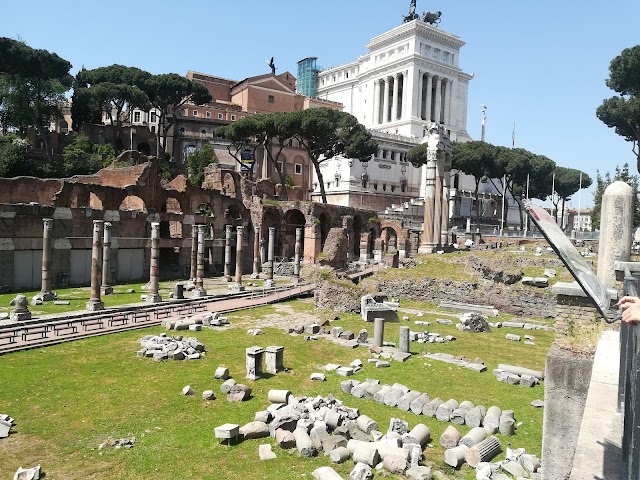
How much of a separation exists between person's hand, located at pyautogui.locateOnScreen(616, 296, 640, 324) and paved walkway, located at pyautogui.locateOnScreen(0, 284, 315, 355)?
15.6 meters

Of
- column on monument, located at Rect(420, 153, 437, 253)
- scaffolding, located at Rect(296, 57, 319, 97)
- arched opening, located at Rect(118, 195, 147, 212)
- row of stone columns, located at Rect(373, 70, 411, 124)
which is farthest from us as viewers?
scaffolding, located at Rect(296, 57, 319, 97)

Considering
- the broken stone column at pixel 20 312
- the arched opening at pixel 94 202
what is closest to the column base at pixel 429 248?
the arched opening at pixel 94 202

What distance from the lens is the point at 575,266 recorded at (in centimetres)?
396

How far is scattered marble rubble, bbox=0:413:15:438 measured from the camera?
873 centimetres

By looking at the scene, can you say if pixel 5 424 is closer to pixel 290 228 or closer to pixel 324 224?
pixel 290 228

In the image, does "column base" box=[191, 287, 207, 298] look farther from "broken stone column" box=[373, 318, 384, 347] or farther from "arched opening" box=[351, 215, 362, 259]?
"arched opening" box=[351, 215, 362, 259]

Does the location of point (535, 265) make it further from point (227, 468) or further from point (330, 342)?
point (227, 468)

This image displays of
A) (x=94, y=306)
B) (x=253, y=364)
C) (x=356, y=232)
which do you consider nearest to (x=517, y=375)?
(x=253, y=364)

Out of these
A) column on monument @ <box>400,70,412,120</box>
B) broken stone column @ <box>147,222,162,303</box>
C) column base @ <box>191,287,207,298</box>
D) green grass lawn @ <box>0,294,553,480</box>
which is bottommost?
green grass lawn @ <box>0,294,553,480</box>

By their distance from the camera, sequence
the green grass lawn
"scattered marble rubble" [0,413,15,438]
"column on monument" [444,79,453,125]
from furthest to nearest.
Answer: "column on monument" [444,79,453,125] < "scattered marble rubble" [0,413,15,438] < the green grass lawn

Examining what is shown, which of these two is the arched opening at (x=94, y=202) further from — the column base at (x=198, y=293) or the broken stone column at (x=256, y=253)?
the broken stone column at (x=256, y=253)

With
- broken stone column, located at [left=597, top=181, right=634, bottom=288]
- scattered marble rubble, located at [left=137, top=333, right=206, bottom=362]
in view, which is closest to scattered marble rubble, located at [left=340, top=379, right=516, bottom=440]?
broken stone column, located at [left=597, top=181, right=634, bottom=288]

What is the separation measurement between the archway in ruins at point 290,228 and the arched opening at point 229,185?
5170 mm

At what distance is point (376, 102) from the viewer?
86.8 meters
